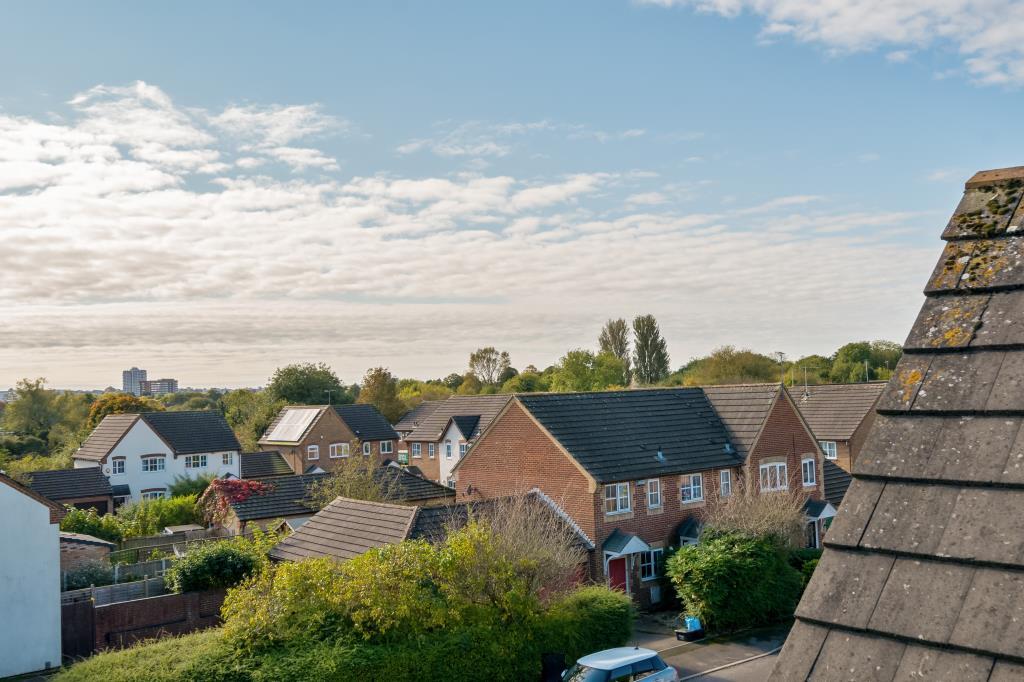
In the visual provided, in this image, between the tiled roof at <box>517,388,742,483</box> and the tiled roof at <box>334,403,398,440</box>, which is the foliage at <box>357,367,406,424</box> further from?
the tiled roof at <box>517,388,742,483</box>

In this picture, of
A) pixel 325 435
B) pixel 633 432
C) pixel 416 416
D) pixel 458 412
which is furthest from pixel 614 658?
pixel 416 416

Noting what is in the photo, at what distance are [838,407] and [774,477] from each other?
19.4m

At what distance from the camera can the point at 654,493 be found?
102 feet

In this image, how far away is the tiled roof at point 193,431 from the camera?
5881cm

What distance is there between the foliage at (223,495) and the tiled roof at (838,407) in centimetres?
3325

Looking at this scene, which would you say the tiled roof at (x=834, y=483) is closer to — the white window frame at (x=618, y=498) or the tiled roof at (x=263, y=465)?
the white window frame at (x=618, y=498)

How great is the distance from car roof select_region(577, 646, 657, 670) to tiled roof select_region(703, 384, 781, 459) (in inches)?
677

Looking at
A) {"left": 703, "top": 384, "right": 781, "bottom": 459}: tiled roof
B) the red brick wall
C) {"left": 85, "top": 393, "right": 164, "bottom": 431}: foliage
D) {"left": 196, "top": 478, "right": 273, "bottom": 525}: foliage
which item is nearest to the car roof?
the red brick wall

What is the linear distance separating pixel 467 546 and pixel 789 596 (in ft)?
45.9

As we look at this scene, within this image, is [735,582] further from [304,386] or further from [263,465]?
[304,386]

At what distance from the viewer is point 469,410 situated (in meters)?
65.6

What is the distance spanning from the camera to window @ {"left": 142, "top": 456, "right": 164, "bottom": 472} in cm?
5744

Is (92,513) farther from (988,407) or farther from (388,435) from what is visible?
(988,407)

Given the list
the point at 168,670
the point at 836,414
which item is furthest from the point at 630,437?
→ the point at 836,414
